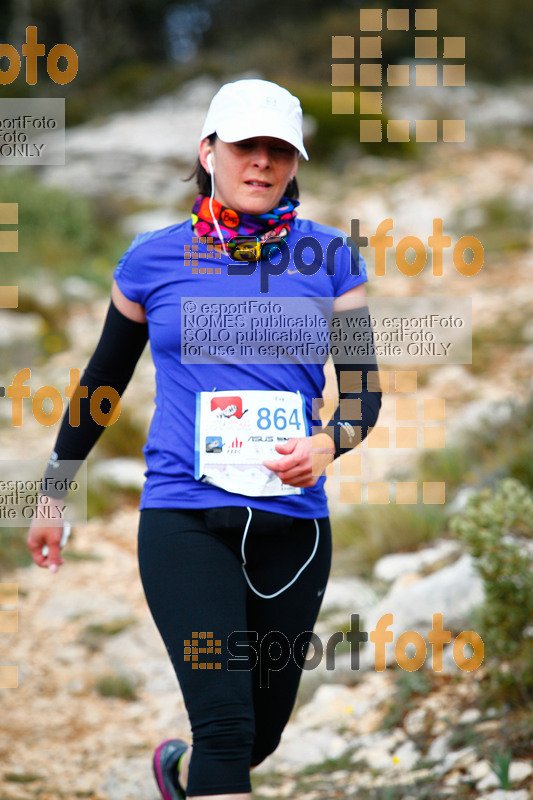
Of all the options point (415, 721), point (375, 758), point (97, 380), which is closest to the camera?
point (97, 380)

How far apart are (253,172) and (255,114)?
14 centimetres

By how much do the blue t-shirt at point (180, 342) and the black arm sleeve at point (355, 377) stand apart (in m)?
0.06

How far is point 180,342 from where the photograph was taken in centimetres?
202

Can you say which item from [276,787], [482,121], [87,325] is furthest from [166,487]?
[482,121]

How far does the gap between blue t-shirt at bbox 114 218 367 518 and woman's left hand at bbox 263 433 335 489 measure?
0.27 ft

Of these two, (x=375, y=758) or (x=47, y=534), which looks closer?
(x=47, y=534)

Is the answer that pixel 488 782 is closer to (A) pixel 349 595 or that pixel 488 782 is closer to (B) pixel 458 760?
(B) pixel 458 760

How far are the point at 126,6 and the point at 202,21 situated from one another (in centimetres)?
238

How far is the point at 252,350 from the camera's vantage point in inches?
79.2

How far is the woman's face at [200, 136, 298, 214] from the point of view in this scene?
6.83 feet

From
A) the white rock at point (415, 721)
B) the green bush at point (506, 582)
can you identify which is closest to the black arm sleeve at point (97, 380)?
the green bush at point (506, 582)

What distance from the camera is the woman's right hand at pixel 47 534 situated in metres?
2.31

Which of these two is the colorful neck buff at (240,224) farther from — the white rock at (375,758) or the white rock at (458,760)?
the white rock at (375,758)

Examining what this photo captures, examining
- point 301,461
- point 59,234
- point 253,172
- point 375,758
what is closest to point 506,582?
point 375,758
